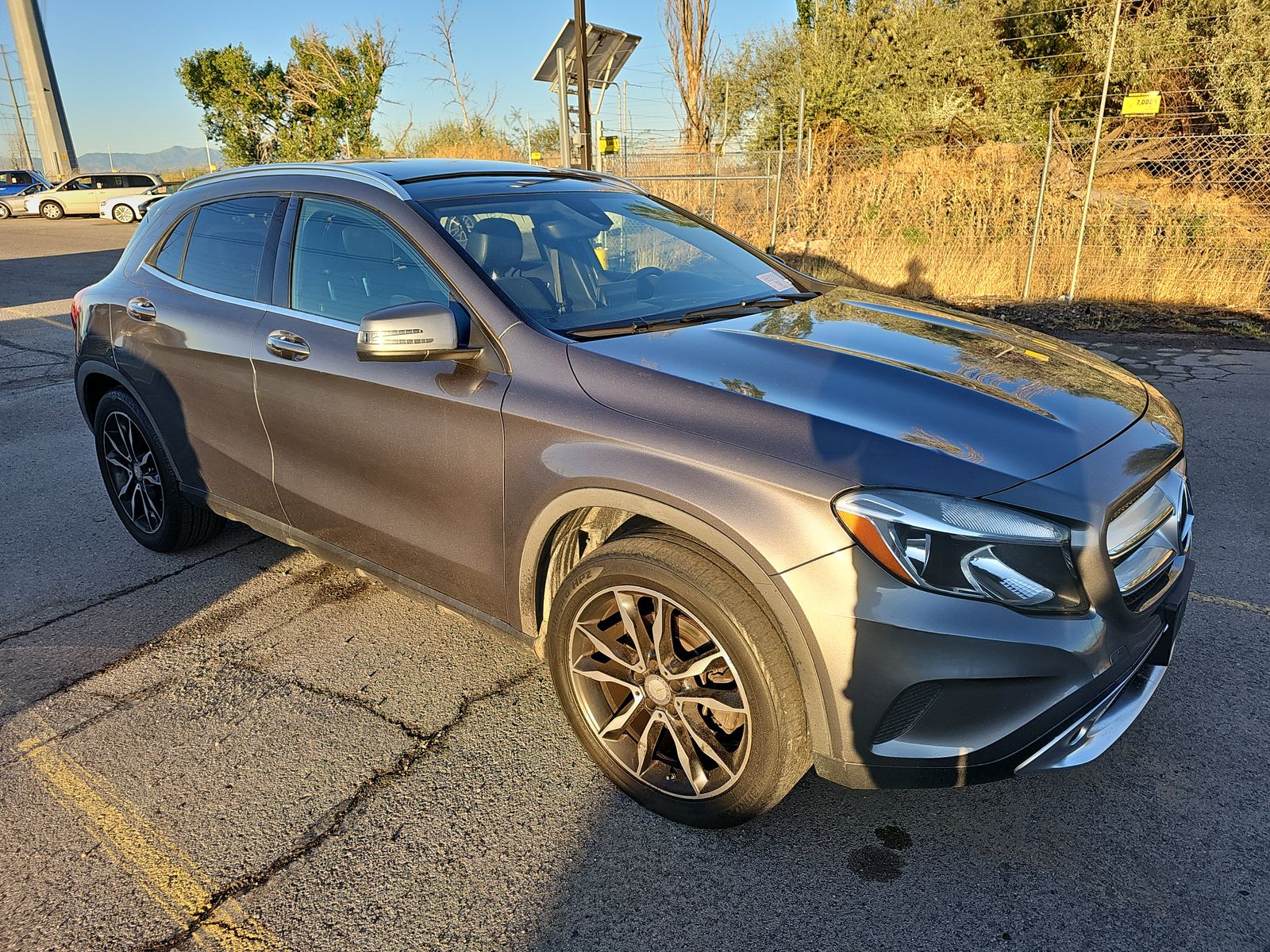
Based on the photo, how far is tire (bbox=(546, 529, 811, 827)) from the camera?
2154mm

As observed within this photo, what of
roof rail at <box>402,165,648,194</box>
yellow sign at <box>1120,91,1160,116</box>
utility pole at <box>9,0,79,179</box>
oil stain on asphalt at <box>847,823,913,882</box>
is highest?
utility pole at <box>9,0,79,179</box>

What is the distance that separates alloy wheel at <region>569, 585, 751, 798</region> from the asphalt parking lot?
20cm

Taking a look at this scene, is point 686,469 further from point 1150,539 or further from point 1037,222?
point 1037,222

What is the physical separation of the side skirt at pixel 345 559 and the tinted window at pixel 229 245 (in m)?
0.92

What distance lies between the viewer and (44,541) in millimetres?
4641

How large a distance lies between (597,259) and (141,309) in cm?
221

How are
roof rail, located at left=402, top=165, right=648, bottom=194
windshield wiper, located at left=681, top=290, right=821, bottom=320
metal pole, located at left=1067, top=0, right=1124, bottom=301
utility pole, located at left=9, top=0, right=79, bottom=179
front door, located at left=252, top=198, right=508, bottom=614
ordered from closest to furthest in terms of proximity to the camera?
front door, located at left=252, top=198, right=508, bottom=614
windshield wiper, located at left=681, top=290, right=821, bottom=320
roof rail, located at left=402, top=165, right=648, bottom=194
metal pole, located at left=1067, top=0, right=1124, bottom=301
utility pole, located at left=9, top=0, right=79, bottom=179

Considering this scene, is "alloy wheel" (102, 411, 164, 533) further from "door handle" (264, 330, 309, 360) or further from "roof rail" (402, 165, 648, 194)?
"roof rail" (402, 165, 648, 194)

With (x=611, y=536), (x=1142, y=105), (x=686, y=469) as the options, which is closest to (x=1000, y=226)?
(x=1142, y=105)

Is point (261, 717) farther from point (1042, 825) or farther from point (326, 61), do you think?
A: point (326, 61)

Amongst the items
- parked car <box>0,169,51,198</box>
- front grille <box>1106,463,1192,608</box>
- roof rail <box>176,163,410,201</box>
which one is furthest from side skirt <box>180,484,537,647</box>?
parked car <box>0,169,51,198</box>

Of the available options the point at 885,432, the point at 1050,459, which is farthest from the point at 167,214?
the point at 1050,459

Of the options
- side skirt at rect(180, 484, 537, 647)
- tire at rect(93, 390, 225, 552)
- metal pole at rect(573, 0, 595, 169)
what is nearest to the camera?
side skirt at rect(180, 484, 537, 647)

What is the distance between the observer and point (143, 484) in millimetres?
4359
